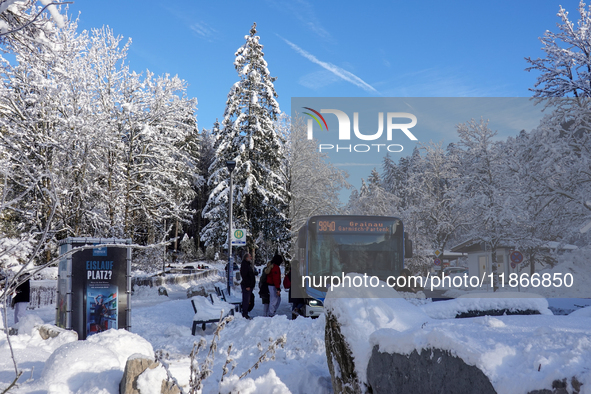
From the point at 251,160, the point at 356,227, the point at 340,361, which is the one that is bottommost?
the point at 340,361

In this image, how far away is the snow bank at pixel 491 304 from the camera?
14.6 ft

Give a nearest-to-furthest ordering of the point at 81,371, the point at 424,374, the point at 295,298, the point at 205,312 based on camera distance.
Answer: the point at 424,374 → the point at 81,371 → the point at 205,312 → the point at 295,298

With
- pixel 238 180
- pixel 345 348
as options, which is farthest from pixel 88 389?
pixel 238 180

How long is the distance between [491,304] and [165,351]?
291cm

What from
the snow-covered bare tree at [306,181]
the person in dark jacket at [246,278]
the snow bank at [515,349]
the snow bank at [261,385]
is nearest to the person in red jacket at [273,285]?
the person in dark jacket at [246,278]

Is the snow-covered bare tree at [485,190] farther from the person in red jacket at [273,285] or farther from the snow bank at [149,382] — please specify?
the snow bank at [149,382]

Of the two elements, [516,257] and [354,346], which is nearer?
[354,346]

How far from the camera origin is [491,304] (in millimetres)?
4449

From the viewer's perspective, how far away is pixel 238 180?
30.9 metres

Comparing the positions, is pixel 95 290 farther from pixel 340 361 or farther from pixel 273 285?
pixel 340 361

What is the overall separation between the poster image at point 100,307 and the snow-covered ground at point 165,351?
980 mm

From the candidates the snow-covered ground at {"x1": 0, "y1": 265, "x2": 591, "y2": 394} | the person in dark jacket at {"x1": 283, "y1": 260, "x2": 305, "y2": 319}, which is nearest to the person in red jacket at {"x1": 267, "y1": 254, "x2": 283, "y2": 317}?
the person in dark jacket at {"x1": 283, "y1": 260, "x2": 305, "y2": 319}

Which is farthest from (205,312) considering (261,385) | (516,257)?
(516,257)

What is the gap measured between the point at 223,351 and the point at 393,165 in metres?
59.3
